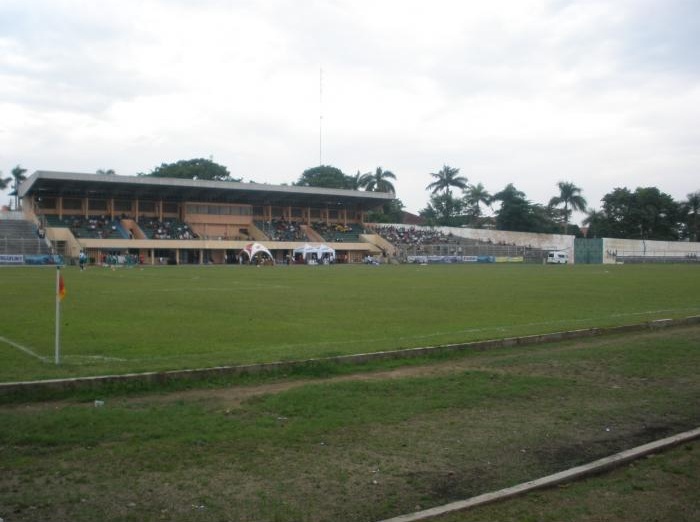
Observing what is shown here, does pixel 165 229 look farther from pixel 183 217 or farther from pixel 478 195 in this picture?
pixel 478 195

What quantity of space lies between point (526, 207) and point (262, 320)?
9873 cm

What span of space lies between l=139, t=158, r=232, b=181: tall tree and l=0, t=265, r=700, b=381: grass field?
272 feet

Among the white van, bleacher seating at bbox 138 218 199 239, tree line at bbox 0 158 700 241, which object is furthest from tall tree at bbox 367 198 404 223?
bleacher seating at bbox 138 218 199 239

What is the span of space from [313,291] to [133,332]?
15.0 m

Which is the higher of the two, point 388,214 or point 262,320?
point 388,214

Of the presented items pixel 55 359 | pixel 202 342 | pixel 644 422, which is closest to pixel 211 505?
pixel 644 422

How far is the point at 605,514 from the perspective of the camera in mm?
5027

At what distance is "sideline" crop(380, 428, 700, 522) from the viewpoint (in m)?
4.95

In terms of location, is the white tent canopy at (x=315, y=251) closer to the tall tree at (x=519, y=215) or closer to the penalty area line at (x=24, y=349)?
the tall tree at (x=519, y=215)

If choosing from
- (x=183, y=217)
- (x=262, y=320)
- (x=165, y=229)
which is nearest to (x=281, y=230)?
(x=183, y=217)

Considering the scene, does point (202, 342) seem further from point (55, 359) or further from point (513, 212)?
point (513, 212)

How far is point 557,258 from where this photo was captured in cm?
8694

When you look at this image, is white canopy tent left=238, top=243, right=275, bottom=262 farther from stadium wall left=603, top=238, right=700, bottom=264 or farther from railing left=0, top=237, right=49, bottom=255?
stadium wall left=603, top=238, right=700, bottom=264

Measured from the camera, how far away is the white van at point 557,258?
86.8 metres
